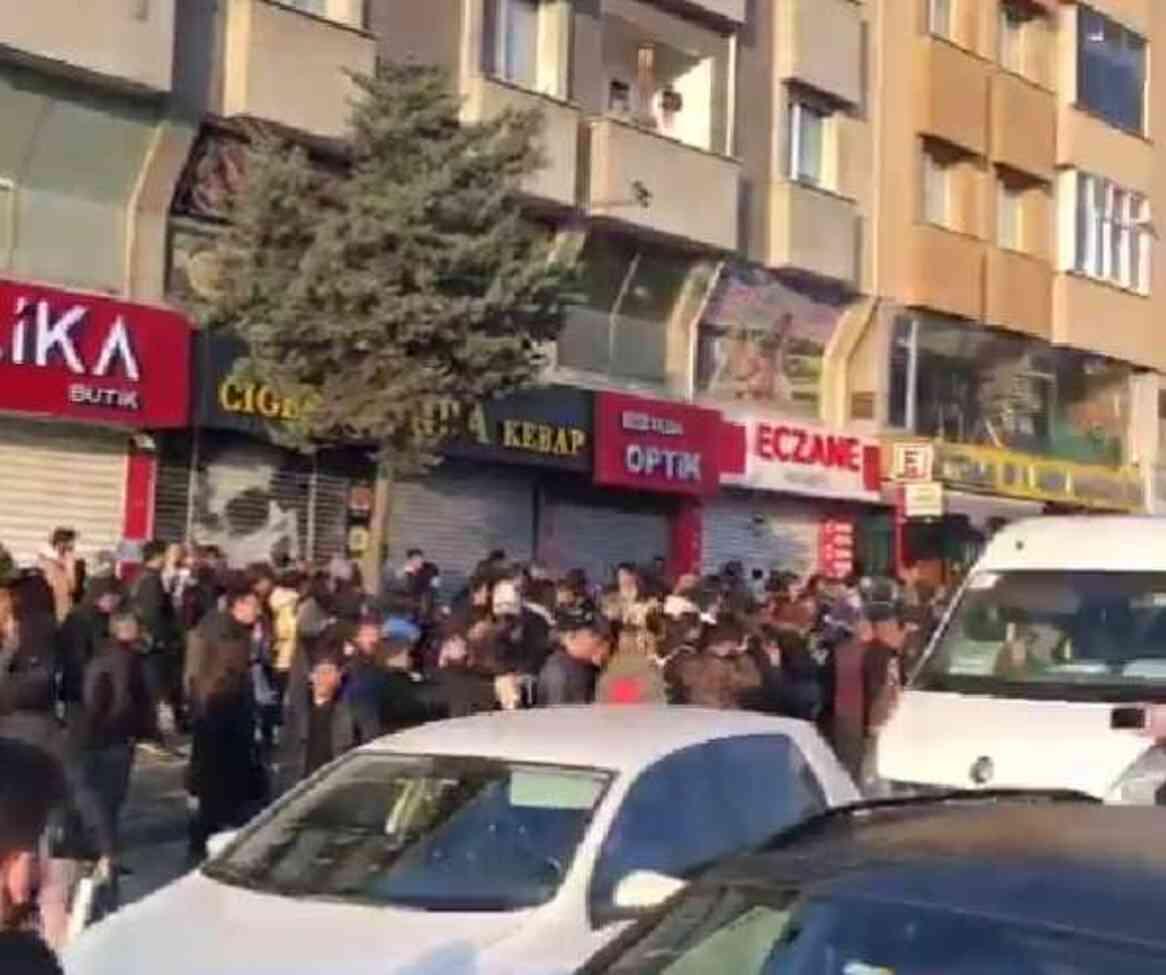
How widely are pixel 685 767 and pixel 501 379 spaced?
1261cm

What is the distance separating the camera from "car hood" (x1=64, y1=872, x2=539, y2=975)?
284 inches

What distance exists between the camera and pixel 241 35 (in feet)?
76.1

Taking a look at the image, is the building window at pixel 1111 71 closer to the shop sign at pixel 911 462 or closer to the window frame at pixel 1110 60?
the window frame at pixel 1110 60

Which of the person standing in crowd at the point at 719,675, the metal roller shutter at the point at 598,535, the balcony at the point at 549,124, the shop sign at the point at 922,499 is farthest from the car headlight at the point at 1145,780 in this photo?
the shop sign at the point at 922,499

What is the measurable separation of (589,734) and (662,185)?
2072 cm

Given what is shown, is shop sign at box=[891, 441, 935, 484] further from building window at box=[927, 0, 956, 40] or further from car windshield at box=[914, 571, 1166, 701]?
car windshield at box=[914, 571, 1166, 701]

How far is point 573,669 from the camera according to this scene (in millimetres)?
13820

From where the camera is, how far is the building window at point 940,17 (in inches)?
1395

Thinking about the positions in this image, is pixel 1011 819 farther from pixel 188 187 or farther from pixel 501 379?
pixel 188 187

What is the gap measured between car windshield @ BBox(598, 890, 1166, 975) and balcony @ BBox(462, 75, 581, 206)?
21277mm

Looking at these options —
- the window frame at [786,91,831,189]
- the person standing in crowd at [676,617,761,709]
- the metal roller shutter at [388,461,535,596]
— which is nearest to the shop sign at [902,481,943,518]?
the window frame at [786,91,831,189]

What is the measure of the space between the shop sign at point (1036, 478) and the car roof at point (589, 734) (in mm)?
25298

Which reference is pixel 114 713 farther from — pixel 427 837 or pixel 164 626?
pixel 164 626

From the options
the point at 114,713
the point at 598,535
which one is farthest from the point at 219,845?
the point at 598,535
